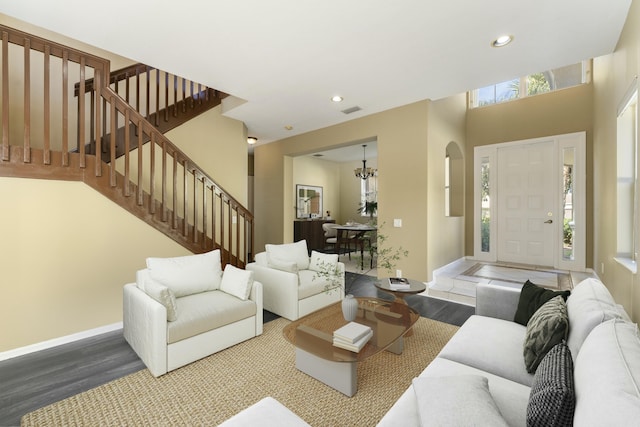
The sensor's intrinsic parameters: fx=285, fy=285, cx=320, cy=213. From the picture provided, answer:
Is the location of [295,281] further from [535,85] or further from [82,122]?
[535,85]

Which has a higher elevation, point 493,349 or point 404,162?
point 404,162

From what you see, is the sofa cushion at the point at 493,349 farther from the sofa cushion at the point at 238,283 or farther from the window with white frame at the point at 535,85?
the window with white frame at the point at 535,85

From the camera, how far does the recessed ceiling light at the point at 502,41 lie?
8.72 feet

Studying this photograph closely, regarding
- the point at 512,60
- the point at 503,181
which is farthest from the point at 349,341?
the point at 503,181

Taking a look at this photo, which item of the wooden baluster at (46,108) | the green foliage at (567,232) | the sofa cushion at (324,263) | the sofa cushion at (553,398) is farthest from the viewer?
the green foliage at (567,232)

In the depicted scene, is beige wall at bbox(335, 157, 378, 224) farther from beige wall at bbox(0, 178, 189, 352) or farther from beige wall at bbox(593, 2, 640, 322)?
beige wall at bbox(0, 178, 189, 352)

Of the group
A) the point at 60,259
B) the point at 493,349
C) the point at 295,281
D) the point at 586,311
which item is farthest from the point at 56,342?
the point at 586,311

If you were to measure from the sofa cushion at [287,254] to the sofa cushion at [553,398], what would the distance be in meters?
2.77

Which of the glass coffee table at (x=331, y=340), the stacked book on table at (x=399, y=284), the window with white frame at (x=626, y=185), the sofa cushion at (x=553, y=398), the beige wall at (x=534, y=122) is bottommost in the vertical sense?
the glass coffee table at (x=331, y=340)

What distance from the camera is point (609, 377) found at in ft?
2.78

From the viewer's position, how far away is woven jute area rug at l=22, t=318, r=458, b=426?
5.76 feet

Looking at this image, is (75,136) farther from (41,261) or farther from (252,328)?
(252,328)

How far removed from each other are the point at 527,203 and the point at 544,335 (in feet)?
14.9

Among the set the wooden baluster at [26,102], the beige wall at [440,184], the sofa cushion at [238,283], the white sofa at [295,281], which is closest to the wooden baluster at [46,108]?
the wooden baluster at [26,102]
